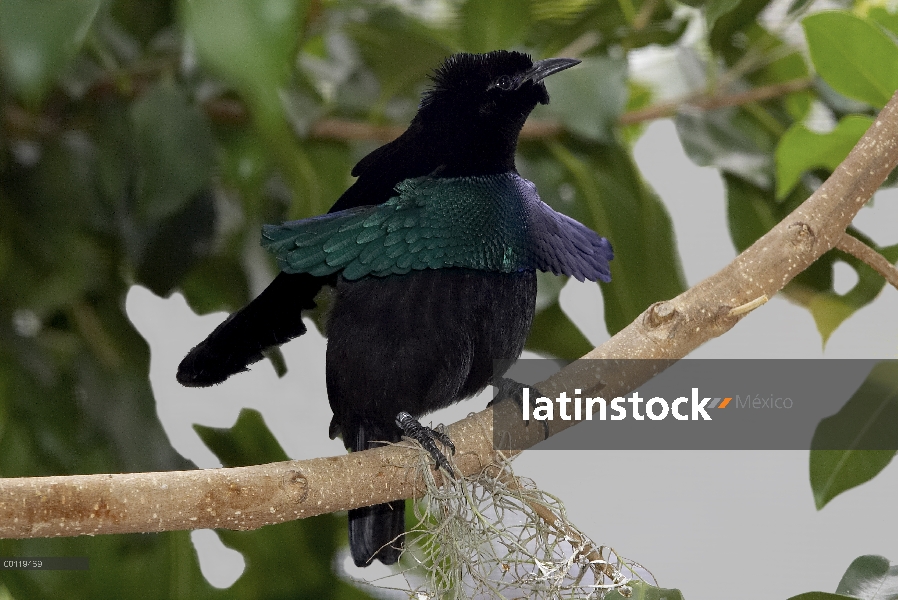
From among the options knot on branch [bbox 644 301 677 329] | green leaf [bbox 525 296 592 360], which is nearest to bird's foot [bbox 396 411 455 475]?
knot on branch [bbox 644 301 677 329]

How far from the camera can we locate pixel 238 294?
4.02ft

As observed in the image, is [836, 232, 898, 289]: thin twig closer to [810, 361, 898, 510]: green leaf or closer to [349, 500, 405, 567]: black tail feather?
[810, 361, 898, 510]: green leaf

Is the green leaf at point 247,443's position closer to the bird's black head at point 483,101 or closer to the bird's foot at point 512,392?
the bird's foot at point 512,392

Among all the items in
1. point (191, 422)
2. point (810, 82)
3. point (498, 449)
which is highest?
Answer: point (810, 82)

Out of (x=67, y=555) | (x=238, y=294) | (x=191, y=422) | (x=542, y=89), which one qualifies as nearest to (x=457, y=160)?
(x=542, y=89)

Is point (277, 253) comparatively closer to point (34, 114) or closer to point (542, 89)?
point (542, 89)

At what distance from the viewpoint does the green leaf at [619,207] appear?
121 centimetres

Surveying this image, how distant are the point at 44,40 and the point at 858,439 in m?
1.01

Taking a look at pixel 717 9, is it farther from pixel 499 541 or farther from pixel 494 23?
pixel 499 541

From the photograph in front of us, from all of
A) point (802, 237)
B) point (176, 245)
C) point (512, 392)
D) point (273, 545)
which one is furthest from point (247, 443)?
point (802, 237)

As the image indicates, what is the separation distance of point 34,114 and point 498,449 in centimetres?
76

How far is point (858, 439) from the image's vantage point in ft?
3.48

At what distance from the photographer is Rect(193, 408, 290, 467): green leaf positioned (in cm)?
121

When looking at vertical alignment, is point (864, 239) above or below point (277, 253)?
above
